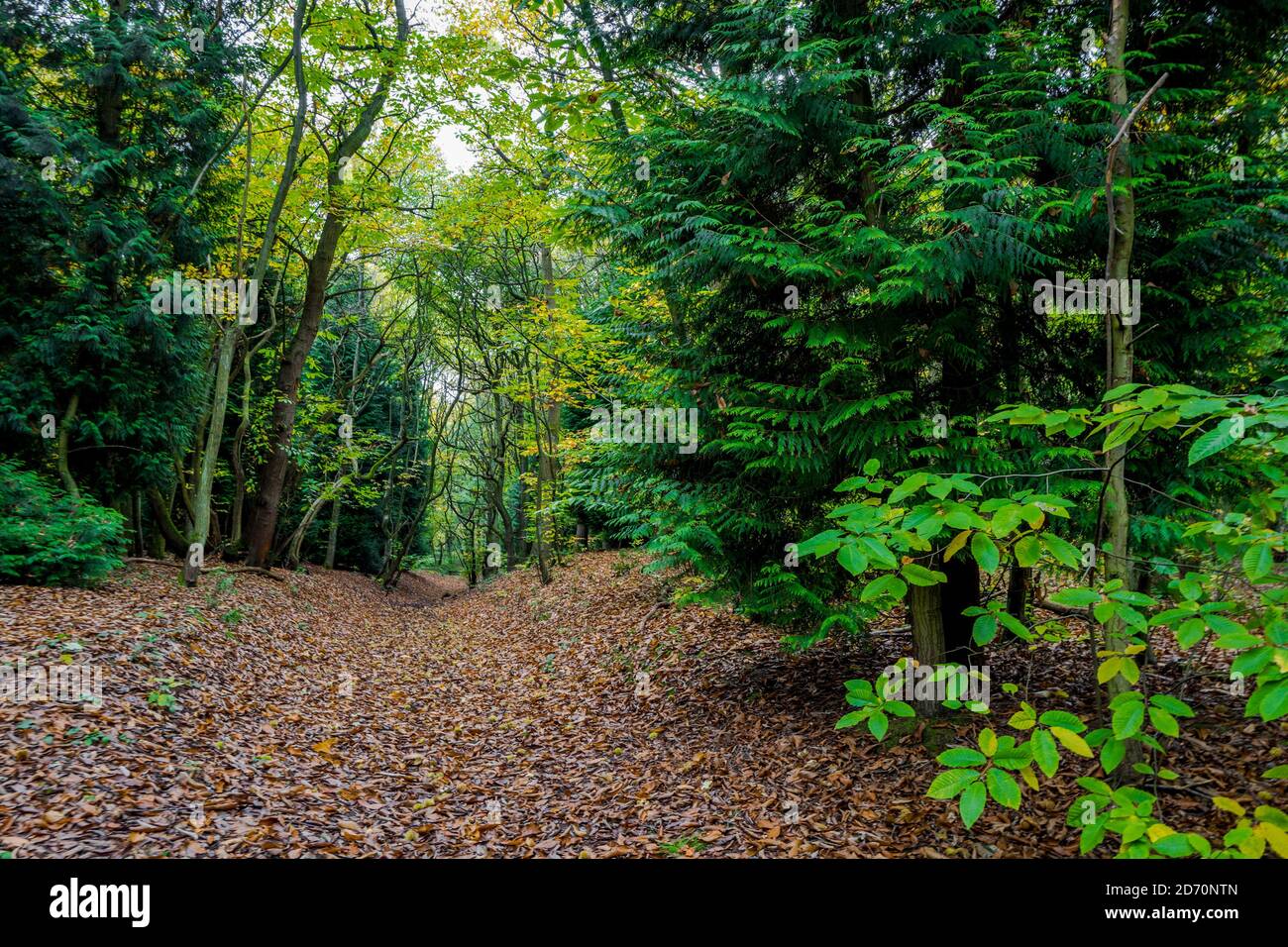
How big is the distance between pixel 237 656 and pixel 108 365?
4.79 m

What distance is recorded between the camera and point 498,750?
6.19 meters

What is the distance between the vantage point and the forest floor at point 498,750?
3.91 m

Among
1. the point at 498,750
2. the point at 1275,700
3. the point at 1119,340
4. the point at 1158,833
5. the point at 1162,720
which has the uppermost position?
the point at 1119,340

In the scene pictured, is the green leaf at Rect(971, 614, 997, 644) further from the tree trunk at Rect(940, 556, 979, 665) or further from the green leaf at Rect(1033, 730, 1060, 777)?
the tree trunk at Rect(940, 556, 979, 665)

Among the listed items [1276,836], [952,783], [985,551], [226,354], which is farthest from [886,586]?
[226,354]

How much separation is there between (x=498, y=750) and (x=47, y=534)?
622 cm

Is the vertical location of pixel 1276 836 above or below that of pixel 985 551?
below

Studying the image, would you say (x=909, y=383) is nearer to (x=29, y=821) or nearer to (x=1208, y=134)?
(x=1208, y=134)

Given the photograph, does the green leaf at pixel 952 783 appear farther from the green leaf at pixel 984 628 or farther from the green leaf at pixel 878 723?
the green leaf at pixel 984 628

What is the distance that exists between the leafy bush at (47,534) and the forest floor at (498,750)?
317 mm

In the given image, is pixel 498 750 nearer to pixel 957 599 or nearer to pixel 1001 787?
pixel 957 599

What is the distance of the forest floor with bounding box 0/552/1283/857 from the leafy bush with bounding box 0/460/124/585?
1.04ft

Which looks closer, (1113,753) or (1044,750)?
(1044,750)

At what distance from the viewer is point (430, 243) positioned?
14477 mm
